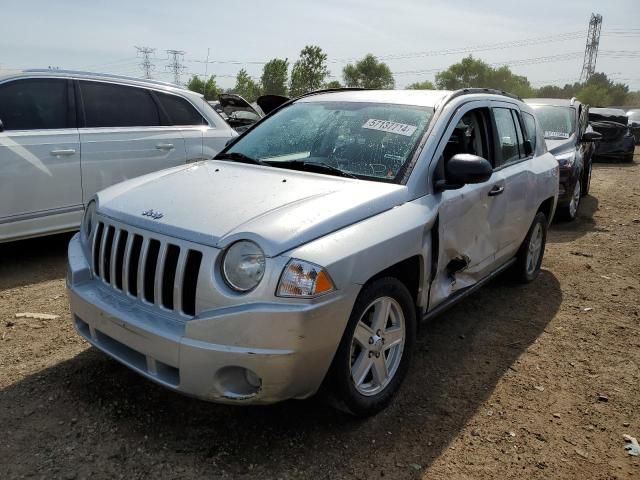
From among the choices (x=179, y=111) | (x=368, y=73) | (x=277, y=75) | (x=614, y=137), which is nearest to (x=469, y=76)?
(x=368, y=73)

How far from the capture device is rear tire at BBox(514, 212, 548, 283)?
4.78 m

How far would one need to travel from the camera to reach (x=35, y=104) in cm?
480

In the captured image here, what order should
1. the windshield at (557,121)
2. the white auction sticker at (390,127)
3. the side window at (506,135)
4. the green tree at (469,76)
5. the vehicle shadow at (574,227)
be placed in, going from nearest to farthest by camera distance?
the white auction sticker at (390,127), the side window at (506,135), the vehicle shadow at (574,227), the windshield at (557,121), the green tree at (469,76)

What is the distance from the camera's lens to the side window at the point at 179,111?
228 inches

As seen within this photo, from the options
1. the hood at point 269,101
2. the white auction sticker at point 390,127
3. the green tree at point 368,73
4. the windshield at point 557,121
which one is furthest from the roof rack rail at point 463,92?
the green tree at point 368,73

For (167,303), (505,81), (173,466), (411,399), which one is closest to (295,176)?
(167,303)

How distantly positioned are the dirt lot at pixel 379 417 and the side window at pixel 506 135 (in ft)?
4.28

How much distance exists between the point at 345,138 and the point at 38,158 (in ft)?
9.62

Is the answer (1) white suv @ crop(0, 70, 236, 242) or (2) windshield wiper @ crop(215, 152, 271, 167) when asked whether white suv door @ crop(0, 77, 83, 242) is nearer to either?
(1) white suv @ crop(0, 70, 236, 242)

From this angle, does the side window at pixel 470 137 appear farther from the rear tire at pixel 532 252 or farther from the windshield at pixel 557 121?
the windshield at pixel 557 121

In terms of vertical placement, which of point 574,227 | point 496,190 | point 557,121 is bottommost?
point 574,227

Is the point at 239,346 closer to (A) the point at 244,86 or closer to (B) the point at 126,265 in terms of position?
(B) the point at 126,265

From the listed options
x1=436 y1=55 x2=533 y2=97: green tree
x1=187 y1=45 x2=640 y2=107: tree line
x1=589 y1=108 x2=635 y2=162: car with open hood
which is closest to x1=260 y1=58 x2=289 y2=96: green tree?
x1=187 y1=45 x2=640 y2=107: tree line

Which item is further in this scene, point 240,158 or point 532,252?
point 532,252
